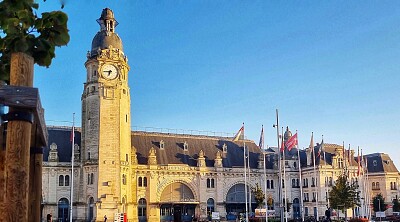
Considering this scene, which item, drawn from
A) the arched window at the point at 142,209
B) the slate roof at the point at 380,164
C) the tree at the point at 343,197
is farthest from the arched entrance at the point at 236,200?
the slate roof at the point at 380,164

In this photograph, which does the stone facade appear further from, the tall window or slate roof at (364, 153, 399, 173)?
slate roof at (364, 153, 399, 173)

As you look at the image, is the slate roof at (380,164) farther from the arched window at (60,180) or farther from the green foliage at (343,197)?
the arched window at (60,180)

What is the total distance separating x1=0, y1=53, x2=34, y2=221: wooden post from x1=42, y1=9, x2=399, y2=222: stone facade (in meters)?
56.0

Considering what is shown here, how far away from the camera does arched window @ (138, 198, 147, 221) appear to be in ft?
231

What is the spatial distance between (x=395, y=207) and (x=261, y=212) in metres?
38.7

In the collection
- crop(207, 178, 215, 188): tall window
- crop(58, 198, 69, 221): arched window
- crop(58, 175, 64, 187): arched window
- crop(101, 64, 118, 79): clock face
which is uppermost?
crop(101, 64, 118, 79): clock face

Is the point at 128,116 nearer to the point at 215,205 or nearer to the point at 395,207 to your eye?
the point at 215,205

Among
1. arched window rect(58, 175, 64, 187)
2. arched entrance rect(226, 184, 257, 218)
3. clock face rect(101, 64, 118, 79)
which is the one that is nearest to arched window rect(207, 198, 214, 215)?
arched entrance rect(226, 184, 257, 218)

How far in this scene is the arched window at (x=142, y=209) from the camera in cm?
7031

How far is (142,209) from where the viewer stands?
70.7m

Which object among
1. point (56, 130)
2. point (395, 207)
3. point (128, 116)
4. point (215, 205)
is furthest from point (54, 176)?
point (395, 207)

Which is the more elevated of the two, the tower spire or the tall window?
the tower spire

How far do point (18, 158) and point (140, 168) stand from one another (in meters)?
64.6

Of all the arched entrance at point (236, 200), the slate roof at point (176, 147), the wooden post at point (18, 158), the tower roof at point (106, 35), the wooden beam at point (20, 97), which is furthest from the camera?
the arched entrance at point (236, 200)
